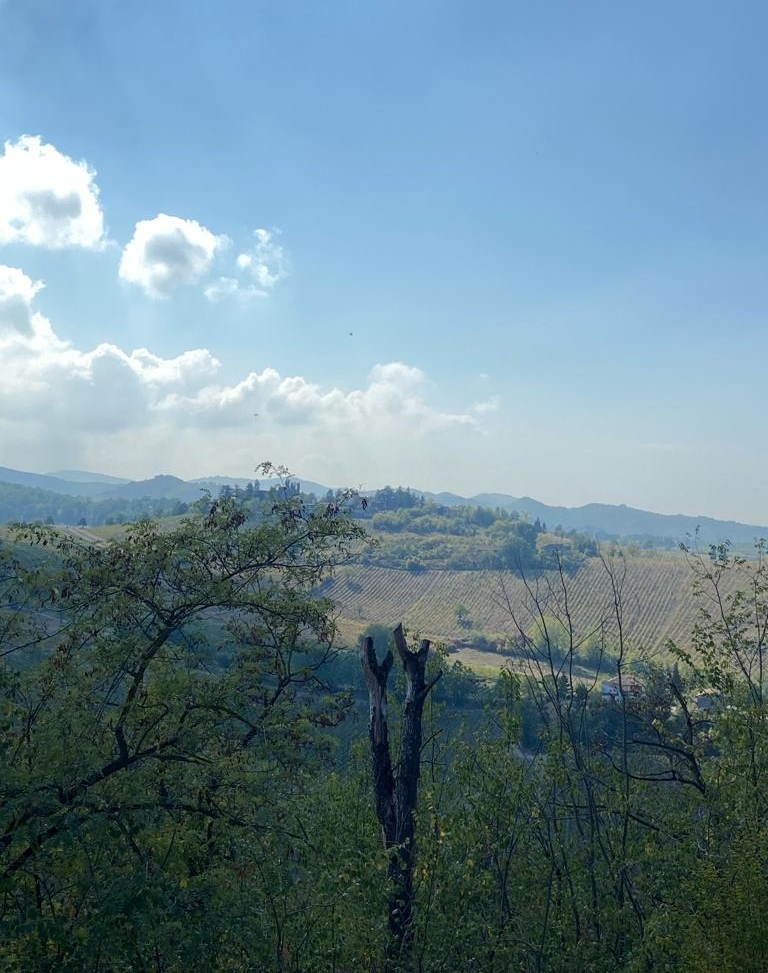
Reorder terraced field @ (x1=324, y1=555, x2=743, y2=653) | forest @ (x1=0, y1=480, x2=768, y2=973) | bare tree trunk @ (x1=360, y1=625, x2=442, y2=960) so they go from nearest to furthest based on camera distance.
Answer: forest @ (x1=0, y1=480, x2=768, y2=973) < bare tree trunk @ (x1=360, y1=625, x2=442, y2=960) < terraced field @ (x1=324, y1=555, x2=743, y2=653)

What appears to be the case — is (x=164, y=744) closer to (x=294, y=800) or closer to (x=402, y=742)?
(x=294, y=800)

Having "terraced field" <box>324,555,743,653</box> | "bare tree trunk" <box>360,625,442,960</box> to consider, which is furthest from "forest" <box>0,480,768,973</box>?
"terraced field" <box>324,555,743,653</box>

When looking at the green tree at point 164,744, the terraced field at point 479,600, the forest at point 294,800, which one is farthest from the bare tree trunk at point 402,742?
the terraced field at point 479,600

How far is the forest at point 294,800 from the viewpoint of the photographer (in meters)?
7.59

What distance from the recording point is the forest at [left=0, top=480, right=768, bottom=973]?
759cm

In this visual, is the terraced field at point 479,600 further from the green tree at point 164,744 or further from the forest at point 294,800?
the green tree at point 164,744

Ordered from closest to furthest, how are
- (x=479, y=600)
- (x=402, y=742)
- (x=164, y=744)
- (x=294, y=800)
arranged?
(x=164, y=744) → (x=294, y=800) → (x=402, y=742) → (x=479, y=600)

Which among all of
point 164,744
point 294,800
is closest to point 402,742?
point 294,800

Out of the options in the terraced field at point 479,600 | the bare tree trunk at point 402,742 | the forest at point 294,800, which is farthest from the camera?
the terraced field at point 479,600

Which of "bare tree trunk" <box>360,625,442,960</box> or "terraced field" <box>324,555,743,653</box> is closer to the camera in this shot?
"bare tree trunk" <box>360,625,442,960</box>

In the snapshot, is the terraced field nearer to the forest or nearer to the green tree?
the forest

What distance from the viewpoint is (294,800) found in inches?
356

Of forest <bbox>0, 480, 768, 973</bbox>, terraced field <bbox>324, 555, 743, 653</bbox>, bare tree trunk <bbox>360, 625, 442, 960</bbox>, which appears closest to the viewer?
forest <bbox>0, 480, 768, 973</bbox>

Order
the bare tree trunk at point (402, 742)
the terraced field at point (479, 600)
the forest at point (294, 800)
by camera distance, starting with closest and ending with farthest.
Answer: the forest at point (294, 800) → the bare tree trunk at point (402, 742) → the terraced field at point (479, 600)
